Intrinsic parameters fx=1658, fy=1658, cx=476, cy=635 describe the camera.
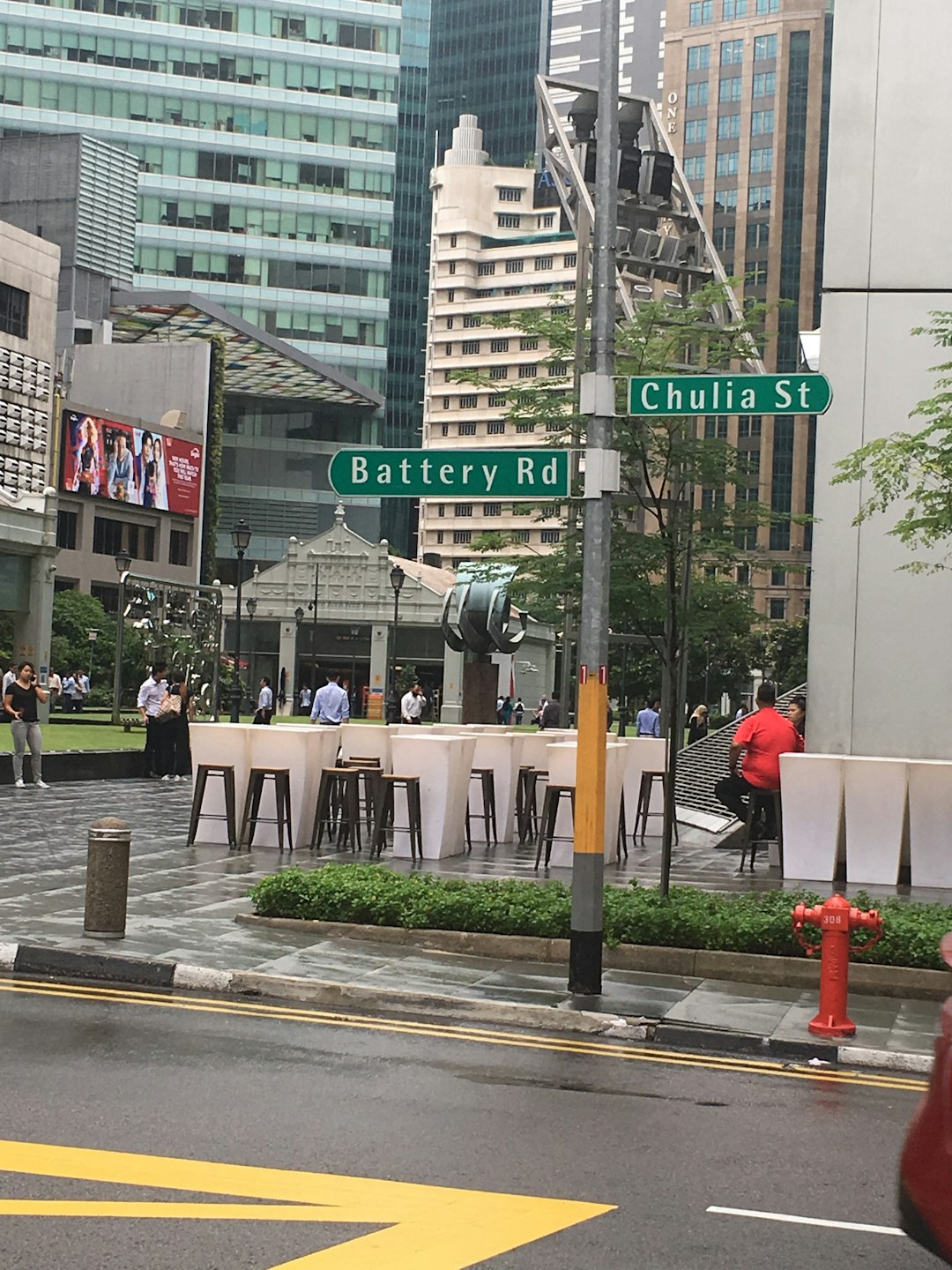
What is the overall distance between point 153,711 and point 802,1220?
25706 millimetres

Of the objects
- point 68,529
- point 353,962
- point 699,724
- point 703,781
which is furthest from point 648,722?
point 68,529

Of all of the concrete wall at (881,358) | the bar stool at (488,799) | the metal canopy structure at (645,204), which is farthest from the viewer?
the metal canopy structure at (645,204)

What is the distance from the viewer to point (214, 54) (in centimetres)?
10619

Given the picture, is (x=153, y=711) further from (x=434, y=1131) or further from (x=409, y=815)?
(x=434, y=1131)

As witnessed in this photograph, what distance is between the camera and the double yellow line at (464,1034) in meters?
8.73

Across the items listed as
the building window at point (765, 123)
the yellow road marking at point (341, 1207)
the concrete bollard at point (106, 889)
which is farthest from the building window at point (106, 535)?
the building window at point (765, 123)

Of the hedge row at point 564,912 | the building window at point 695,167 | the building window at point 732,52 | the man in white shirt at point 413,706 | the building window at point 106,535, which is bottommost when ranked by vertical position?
the hedge row at point 564,912

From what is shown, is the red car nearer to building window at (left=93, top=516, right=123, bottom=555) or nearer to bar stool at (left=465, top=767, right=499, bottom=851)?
bar stool at (left=465, top=767, right=499, bottom=851)

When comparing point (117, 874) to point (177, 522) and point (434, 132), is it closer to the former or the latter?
point (177, 522)

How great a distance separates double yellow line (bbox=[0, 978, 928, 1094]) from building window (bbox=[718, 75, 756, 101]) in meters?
143

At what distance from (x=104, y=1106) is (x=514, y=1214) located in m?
2.11

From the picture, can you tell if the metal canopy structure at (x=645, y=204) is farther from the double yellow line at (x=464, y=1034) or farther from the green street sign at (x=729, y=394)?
the double yellow line at (x=464, y=1034)

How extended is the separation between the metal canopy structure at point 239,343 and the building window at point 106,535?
12612mm

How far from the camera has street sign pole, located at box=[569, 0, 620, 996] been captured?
33.8ft
